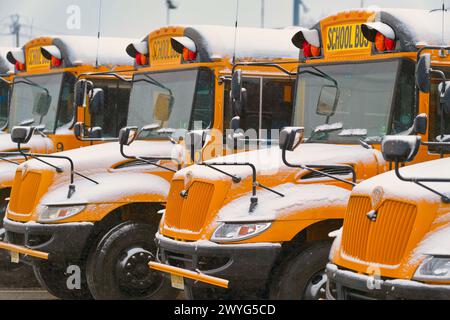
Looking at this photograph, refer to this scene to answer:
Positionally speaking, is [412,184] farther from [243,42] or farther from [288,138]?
[243,42]

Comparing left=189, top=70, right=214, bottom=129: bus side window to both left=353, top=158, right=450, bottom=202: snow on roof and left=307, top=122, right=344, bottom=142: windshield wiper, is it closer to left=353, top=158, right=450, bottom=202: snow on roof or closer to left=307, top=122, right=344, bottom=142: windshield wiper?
left=307, top=122, right=344, bottom=142: windshield wiper

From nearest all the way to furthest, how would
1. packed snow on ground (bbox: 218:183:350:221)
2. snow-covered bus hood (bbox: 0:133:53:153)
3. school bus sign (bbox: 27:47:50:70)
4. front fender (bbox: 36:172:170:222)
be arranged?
packed snow on ground (bbox: 218:183:350:221)
front fender (bbox: 36:172:170:222)
snow-covered bus hood (bbox: 0:133:53:153)
school bus sign (bbox: 27:47:50:70)

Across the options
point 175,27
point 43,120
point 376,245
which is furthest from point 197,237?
point 43,120

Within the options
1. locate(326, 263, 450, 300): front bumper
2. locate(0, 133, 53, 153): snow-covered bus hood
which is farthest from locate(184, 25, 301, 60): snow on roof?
locate(326, 263, 450, 300): front bumper

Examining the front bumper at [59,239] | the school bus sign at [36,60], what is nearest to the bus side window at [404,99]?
the front bumper at [59,239]

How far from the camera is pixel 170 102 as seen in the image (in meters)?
10.1

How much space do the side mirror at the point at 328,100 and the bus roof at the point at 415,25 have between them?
0.69m

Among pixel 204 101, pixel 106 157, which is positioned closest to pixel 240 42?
pixel 204 101

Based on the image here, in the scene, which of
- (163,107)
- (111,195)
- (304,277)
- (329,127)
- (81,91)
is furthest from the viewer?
(81,91)

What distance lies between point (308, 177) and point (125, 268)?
7.18ft

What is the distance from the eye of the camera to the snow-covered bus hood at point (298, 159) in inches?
311

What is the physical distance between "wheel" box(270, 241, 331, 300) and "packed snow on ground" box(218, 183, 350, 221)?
12.2 inches

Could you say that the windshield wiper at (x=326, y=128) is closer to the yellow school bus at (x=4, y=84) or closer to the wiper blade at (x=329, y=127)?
the wiper blade at (x=329, y=127)

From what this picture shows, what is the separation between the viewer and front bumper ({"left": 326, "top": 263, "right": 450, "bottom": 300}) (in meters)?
5.74
